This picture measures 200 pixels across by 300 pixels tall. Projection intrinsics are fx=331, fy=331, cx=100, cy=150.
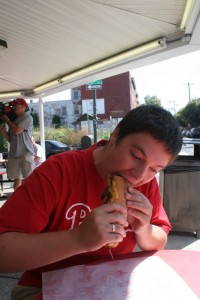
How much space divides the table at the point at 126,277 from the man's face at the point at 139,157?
0.34 m

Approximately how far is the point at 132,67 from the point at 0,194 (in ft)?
13.4

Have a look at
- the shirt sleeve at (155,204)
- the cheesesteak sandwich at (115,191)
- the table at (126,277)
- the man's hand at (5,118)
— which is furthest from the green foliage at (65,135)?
the cheesesteak sandwich at (115,191)

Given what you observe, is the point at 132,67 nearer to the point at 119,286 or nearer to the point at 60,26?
the point at 60,26

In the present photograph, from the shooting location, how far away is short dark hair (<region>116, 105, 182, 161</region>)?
4.30ft

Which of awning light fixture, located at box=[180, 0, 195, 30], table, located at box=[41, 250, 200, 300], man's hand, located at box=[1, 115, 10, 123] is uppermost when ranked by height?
awning light fixture, located at box=[180, 0, 195, 30]

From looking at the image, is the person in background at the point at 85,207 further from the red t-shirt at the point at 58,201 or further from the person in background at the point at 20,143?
the person in background at the point at 20,143

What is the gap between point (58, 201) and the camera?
1.32 m

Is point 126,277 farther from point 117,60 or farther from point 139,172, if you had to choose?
point 117,60

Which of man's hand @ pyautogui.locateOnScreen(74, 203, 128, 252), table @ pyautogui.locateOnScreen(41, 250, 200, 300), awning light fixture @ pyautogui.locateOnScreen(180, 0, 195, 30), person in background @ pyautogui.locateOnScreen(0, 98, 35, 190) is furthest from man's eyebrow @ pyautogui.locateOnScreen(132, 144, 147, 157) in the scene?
person in background @ pyautogui.locateOnScreen(0, 98, 35, 190)

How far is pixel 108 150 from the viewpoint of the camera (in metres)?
1.45

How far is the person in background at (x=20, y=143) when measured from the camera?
606cm

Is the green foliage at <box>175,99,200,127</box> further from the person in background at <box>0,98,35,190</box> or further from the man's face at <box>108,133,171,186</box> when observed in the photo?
the man's face at <box>108,133,171,186</box>

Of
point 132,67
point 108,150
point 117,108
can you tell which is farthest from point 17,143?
point 117,108

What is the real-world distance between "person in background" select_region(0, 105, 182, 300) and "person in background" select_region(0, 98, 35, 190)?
15.5ft
